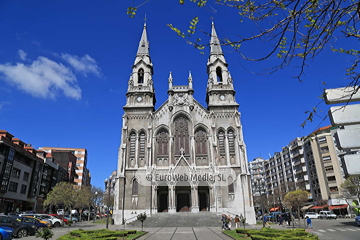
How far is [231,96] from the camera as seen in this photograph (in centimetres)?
3762

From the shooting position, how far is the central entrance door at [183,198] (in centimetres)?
3291

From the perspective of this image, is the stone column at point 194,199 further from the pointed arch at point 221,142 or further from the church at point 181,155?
the pointed arch at point 221,142

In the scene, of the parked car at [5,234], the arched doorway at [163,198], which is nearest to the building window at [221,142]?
the arched doorway at [163,198]

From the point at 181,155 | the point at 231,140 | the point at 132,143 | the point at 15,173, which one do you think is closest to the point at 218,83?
the point at 231,140

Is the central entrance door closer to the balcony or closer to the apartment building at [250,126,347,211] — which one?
the apartment building at [250,126,347,211]

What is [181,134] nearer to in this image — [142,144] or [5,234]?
[142,144]

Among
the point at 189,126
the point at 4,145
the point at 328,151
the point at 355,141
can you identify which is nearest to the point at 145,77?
the point at 189,126

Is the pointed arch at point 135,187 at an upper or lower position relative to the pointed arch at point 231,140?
lower

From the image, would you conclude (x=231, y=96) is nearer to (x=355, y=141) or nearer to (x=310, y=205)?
(x=355, y=141)

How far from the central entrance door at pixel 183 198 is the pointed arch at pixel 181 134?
4.91 m

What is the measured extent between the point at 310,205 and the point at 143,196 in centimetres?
4183

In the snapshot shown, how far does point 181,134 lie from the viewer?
35.7 m

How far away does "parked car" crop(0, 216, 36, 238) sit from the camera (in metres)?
16.6


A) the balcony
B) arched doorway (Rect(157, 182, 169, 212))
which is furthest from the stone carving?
the balcony
